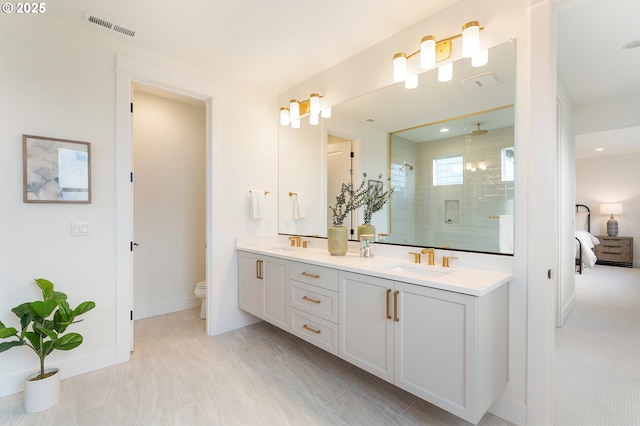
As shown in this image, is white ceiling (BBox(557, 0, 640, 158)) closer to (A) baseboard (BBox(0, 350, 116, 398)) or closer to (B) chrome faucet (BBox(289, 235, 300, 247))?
(B) chrome faucet (BBox(289, 235, 300, 247))

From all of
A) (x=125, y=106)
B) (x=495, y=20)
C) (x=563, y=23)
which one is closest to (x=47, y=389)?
(x=125, y=106)

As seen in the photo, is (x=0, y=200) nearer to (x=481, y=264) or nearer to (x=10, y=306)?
(x=10, y=306)

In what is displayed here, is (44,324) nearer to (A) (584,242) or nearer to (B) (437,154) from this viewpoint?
(B) (437,154)

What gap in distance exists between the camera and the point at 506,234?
177 centimetres

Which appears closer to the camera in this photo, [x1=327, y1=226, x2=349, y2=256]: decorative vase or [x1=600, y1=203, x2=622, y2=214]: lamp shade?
[x1=327, y1=226, x2=349, y2=256]: decorative vase

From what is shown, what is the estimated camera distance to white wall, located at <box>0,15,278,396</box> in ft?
6.46

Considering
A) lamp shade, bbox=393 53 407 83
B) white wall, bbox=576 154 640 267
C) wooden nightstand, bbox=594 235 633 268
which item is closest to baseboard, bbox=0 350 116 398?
lamp shade, bbox=393 53 407 83

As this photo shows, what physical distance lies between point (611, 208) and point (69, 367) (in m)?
9.46

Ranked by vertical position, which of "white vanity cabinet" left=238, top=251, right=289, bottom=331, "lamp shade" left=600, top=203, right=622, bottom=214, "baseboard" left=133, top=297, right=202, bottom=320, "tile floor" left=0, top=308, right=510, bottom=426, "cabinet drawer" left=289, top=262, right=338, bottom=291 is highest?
"lamp shade" left=600, top=203, right=622, bottom=214

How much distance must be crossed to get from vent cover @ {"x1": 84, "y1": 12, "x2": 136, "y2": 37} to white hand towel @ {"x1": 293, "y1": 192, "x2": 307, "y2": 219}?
1.99 metres

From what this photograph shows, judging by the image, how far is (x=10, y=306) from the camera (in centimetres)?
198

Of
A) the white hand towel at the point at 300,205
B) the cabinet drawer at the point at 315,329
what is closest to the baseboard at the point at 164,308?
the white hand towel at the point at 300,205

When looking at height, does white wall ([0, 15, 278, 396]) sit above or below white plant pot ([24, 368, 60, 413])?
above

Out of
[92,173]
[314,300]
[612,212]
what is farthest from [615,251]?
[92,173]
